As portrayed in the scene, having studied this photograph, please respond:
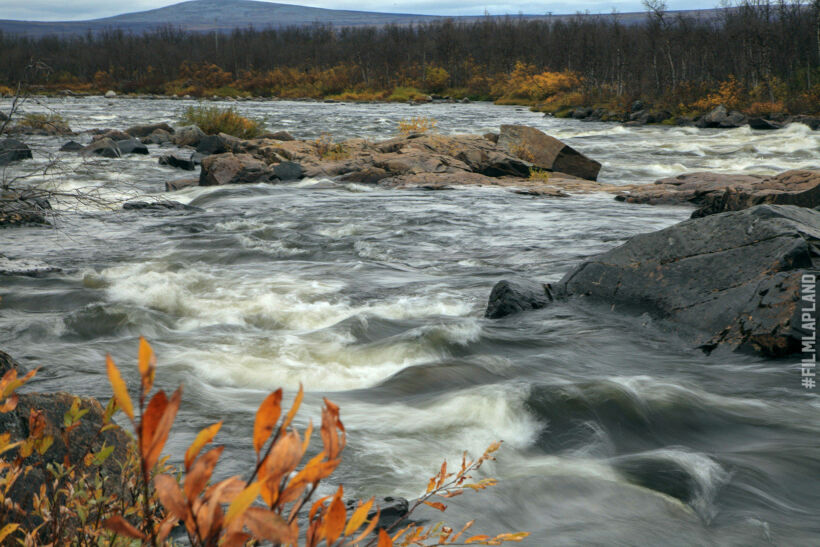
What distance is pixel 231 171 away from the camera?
650 inches

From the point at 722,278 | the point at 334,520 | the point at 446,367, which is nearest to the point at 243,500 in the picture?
the point at 334,520

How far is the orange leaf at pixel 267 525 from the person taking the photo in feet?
2.41

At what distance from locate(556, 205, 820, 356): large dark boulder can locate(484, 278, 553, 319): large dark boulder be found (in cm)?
27

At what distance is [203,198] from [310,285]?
289 inches

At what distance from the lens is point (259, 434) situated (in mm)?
775

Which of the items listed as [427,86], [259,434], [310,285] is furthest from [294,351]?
[427,86]

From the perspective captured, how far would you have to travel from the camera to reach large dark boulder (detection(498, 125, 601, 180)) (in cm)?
1773

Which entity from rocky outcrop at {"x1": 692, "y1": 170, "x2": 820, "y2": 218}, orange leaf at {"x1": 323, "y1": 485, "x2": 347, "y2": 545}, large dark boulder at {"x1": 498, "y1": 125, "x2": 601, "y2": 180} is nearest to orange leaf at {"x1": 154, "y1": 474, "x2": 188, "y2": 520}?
orange leaf at {"x1": 323, "y1": 485, "x2": 347, "y2": 545}

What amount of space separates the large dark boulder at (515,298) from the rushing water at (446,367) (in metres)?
0.16

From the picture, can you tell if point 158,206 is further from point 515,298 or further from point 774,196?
point 774,196

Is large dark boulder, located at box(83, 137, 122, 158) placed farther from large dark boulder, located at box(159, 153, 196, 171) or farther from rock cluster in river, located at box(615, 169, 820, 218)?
rock cluster in river, located at box(615, 169, 820, 218)

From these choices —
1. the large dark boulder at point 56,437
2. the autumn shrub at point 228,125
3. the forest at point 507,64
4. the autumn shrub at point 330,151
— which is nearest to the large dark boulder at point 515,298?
the large dark boulder at point 56,437

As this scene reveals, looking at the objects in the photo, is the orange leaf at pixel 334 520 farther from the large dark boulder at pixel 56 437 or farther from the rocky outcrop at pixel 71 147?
the rocky outcrop at pixel 71 147

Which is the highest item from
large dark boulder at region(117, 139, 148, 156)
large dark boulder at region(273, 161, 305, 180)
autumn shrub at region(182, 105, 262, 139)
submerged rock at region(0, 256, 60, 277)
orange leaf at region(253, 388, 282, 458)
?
orange leaf at region(253, 388, 282, 458)
